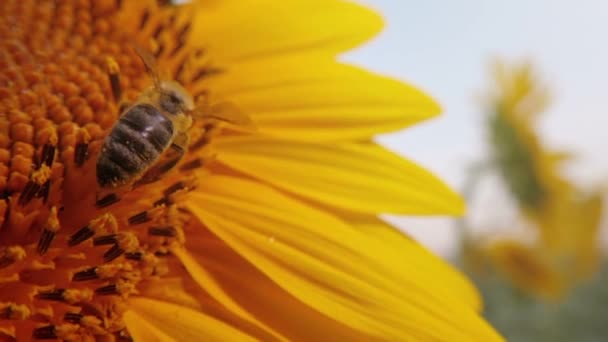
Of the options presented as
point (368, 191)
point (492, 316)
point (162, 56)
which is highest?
point (492, 316)

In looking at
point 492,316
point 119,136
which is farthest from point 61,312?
point 492,316

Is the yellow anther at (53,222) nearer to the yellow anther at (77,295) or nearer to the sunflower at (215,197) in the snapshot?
the sunflower at (215,197)

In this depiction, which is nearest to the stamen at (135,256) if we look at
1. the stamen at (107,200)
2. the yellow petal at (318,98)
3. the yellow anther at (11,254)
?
the stamen at (107,200)

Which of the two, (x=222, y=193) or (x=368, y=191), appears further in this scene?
(x=368, y=191)

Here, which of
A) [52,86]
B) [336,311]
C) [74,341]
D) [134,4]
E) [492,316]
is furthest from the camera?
[492,316]

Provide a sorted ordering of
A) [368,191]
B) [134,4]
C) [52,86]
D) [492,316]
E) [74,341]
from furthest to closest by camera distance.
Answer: [492,316] < [134,4] < [368,191] < [52,86] < [74,341]

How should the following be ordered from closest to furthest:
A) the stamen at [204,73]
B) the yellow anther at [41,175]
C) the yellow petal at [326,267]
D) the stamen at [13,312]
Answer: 1. the stamen at [13,312]
2. the yellow anther at [41,175]
3. the yellow petal at [326,267]
4. the stamen at [204,73]

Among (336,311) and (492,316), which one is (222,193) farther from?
(492,316)

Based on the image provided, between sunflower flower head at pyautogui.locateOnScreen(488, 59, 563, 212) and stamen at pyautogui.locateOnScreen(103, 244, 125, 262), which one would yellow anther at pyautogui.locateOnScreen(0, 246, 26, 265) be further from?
sunflower flower head at pyautogui.locateOnScreen(488, 59, 563, 212)
